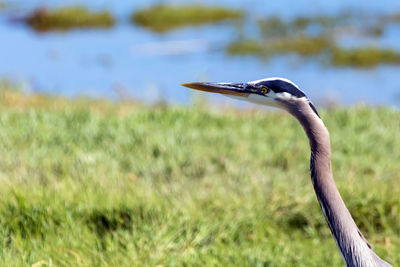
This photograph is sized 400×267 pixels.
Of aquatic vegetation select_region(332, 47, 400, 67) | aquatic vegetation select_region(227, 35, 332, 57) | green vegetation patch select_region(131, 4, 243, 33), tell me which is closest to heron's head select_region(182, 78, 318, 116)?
aquatic vegetation select_region(332, 47, 400, 67)

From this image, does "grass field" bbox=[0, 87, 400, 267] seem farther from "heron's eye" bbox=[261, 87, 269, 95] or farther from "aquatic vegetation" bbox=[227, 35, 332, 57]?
"aquatic vegetation" bbox=[227, 35, 332, 57]

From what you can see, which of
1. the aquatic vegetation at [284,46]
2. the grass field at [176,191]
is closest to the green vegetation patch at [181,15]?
the aquatic vegetation at [284,46]

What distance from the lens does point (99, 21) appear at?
82.0ft

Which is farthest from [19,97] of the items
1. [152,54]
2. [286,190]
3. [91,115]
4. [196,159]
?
[152,54]

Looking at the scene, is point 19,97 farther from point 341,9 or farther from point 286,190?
point 341,9

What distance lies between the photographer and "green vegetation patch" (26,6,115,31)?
81.1 ft

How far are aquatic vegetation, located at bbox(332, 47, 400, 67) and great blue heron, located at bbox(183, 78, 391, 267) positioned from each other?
16330 millimetres

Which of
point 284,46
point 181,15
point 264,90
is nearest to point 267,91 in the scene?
point 264,90

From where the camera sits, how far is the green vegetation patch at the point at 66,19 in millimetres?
24719

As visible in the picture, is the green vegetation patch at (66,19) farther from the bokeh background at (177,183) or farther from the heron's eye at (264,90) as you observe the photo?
the heron's eye at (264,90)

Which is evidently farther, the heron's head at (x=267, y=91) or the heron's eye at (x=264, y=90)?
the heron's eye at (x=264, y=90)

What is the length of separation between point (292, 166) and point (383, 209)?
4.29 ft

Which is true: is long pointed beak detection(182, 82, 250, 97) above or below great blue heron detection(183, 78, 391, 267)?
above

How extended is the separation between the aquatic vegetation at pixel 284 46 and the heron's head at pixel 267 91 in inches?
653
